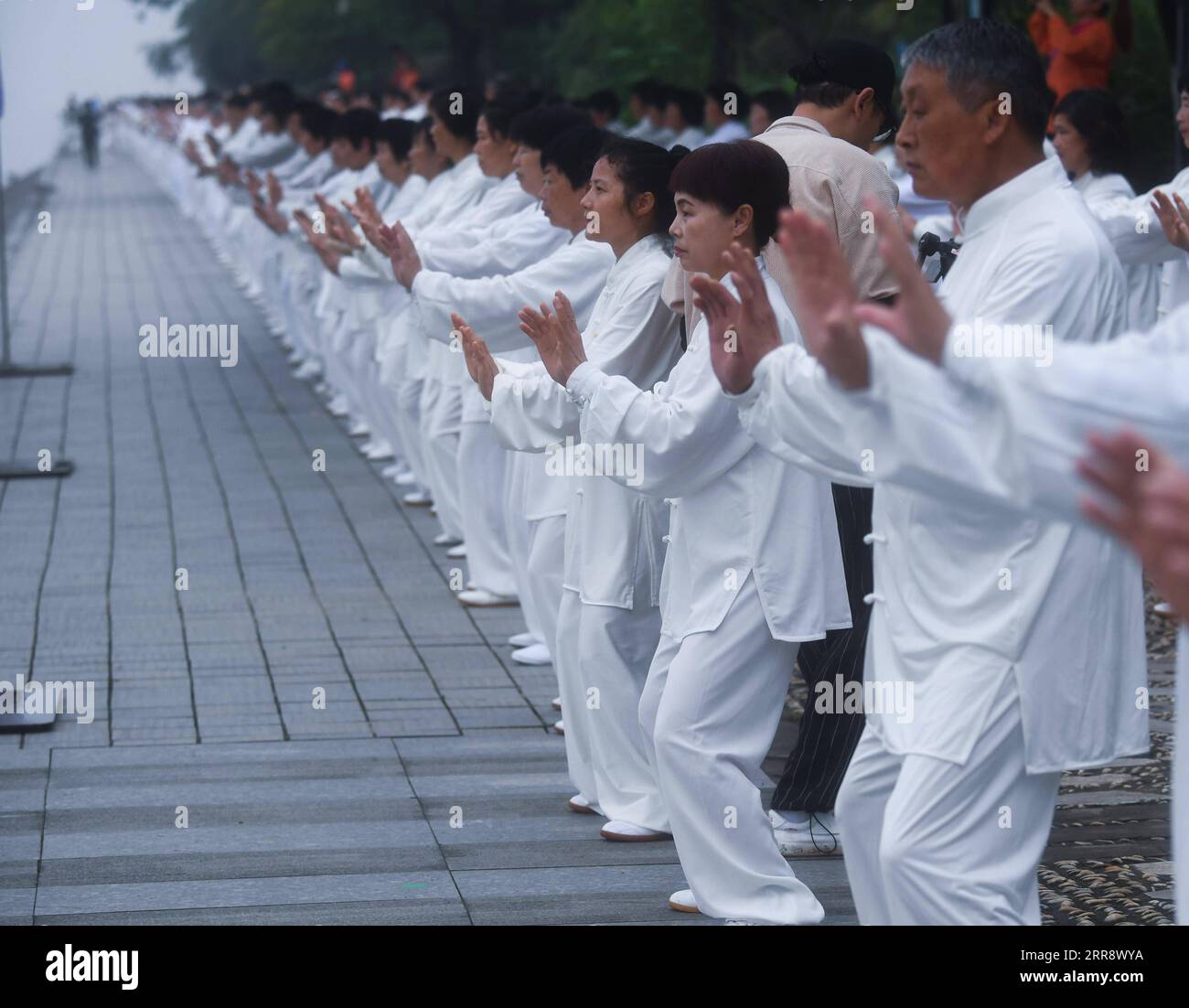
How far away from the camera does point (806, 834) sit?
5.54 m

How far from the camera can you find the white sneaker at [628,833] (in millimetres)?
5590

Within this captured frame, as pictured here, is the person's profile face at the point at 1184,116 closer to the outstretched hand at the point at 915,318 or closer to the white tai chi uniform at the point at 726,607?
the white tai chi uniform at the point at 726,607

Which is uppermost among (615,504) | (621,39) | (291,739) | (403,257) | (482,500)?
(621,39)

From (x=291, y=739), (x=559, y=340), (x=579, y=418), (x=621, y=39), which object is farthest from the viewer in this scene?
(x=621, y=39)

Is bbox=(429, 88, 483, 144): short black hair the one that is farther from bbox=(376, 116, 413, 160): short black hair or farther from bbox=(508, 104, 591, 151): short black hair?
bbox=(508, 104, 591, 151): short black hair

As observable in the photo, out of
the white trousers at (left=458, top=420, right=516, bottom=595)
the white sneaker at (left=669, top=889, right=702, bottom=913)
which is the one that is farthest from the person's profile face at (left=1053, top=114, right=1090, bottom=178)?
the white sneaker at (left=669, top=889, right=702, bottom=913)

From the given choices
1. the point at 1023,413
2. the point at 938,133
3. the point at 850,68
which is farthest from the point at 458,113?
the point at 1023,413

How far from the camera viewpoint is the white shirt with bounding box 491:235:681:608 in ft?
17.4

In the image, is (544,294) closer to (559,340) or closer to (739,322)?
(559,340)

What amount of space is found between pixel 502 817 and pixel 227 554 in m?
4.39

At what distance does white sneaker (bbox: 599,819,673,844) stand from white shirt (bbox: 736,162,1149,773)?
197 centimetres

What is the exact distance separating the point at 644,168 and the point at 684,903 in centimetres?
195
